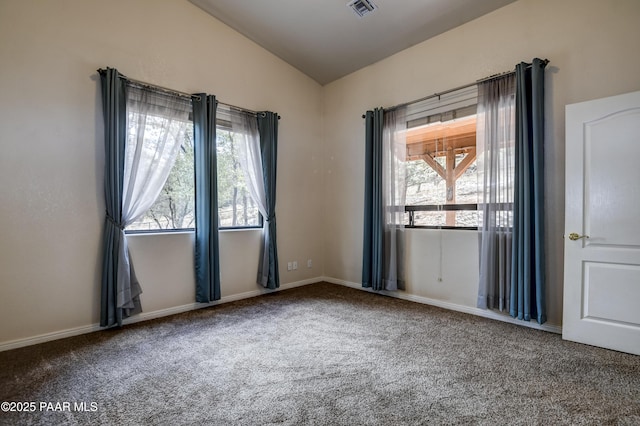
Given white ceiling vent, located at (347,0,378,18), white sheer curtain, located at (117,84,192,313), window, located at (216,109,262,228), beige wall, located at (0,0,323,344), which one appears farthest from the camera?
window, located at (216,109,262,228)

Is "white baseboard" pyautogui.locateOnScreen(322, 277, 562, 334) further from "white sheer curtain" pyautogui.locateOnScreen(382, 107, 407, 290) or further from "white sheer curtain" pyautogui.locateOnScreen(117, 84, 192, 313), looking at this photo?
"white sheer curtain" pyautogui.locateOnScreen(117, 84, 192, 313)

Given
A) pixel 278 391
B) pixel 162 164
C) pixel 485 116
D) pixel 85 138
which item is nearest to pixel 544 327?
pixel 485 116

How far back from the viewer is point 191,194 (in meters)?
3.62

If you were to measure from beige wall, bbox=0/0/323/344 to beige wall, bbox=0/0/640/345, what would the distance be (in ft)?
0.03

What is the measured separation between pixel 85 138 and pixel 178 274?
1665 millimetres

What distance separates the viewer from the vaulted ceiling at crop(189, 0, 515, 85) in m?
3.32

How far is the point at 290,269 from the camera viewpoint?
4.68 metres

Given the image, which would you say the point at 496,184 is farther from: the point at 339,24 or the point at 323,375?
the point at 339,24

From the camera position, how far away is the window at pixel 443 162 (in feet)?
11.6

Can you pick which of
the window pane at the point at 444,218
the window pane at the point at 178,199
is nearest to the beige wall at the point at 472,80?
the window pane at the point at 444,218

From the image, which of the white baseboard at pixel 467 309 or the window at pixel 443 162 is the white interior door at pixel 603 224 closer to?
the white baseboard at pixel 467 309

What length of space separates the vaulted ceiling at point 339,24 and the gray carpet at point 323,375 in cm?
337

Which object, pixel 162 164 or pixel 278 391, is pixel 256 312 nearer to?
pixel 278 391

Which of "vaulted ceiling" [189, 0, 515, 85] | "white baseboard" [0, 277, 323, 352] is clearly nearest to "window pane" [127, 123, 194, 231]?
"white baseboard" [0, 277, 323, 352]
